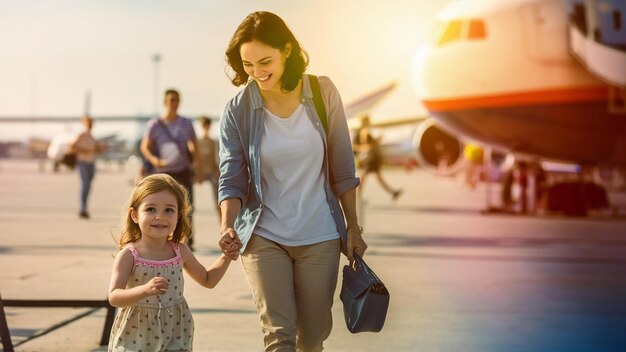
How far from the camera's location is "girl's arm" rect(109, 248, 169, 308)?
137 inches

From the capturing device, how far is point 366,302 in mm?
3939

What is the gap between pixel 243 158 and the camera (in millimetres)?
4156

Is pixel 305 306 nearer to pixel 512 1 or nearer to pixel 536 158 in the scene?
pixel 512 1

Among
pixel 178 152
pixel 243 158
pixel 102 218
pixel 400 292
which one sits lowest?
pixel 102 218

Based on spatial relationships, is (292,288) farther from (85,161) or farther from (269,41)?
(85,161)

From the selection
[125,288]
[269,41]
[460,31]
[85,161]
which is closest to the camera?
[125,288]

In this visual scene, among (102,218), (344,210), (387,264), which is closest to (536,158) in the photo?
(102,218)

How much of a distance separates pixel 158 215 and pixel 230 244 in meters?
0.28

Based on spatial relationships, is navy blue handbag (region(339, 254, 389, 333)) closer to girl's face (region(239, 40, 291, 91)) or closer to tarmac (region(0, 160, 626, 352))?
girl's face (region(239, 40, 291, 91))

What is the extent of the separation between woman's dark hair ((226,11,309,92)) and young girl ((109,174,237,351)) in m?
0.54

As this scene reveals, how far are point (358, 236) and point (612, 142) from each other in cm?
1584

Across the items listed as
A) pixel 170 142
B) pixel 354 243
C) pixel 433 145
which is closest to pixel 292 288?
pixel 354 243

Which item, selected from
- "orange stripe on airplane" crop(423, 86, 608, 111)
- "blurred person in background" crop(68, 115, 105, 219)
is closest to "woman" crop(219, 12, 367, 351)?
"blurred person in background" crop(68, 115, 105, 219)

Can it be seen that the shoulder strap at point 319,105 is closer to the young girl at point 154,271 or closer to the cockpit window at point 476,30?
the young girl at point 154,271
